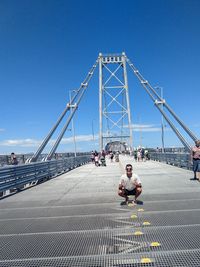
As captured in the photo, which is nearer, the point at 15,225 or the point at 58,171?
the point at 15,225

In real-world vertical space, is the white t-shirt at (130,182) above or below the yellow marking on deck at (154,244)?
above

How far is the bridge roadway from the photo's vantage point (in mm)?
5074

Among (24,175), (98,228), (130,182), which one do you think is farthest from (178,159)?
(98,228)

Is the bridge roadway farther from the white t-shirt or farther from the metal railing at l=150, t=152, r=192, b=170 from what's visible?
the metal railing at l=150, t=152, r=192, b=170

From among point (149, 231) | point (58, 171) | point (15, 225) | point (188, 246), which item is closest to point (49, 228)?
point (15, 225)

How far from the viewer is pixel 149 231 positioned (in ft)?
21.3

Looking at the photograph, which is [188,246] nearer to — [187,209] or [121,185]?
[187,209]

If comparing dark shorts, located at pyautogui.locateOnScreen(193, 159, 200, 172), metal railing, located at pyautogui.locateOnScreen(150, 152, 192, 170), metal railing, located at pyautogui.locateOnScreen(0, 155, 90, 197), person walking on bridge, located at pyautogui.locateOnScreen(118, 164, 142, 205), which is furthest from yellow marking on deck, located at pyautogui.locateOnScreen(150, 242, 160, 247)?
metal railing, located at pyautogui.locateOnScreen(150, 152, 192, 170)

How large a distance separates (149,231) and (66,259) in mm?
1900

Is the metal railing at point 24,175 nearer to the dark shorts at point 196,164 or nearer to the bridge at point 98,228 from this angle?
the bridge at point 98,228

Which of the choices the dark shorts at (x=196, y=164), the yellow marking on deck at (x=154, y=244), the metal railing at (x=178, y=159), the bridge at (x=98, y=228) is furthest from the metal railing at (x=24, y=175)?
the metal railing at (x=178, y=159)

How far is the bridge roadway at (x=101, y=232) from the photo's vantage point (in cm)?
507

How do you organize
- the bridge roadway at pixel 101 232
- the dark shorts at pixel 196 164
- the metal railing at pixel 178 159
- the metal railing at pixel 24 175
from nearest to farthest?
the bridge roadway at pixel 101 232 < the metal railing at pixel 24 175 < the dark shorts at pixel 196 164 < the metal railing at pixel 178 159

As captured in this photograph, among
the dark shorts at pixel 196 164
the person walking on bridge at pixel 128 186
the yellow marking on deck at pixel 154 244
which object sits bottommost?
the yellow marking on deck at pixel 154 244
